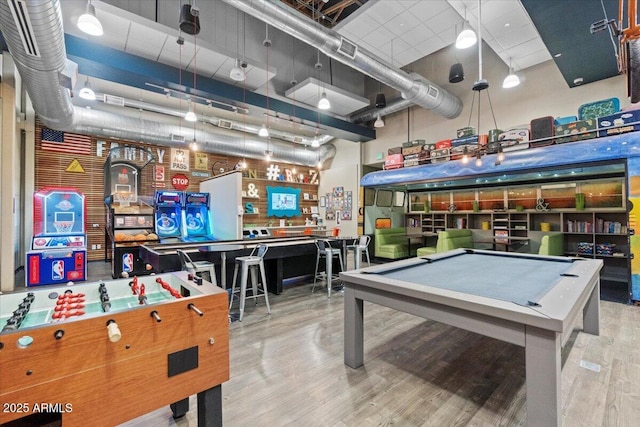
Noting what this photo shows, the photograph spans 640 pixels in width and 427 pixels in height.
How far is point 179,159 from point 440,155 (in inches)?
291

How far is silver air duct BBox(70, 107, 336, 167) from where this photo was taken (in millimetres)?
6176

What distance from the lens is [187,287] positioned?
1689mm

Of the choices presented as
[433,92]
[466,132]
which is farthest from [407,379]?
[466,132]

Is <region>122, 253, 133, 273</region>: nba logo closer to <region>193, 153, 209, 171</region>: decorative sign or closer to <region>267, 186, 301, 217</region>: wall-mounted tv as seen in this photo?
<region>193, 153, 209, 171</region>: decorative sign

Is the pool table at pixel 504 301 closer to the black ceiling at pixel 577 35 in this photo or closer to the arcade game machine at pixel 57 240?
the black ceiling at pixel 577 35

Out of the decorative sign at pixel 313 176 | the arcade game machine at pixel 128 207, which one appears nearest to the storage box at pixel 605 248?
the decorative sign at pixel 313 176

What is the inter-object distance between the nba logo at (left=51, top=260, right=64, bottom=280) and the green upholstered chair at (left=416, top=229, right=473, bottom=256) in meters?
7.97

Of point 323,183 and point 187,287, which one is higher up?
point 323,183

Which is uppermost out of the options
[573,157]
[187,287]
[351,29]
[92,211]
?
[351,29]

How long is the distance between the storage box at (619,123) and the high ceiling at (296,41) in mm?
1056

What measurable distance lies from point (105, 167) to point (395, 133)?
823cm

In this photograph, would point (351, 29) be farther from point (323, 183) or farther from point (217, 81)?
point (323, 183)

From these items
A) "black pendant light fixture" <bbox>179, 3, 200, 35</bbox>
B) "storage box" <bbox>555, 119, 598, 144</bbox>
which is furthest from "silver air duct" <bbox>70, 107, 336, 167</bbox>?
"storage box" <bbox>555, 119, 598, 144</bbox>

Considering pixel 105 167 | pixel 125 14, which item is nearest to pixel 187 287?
pixel 125 14
